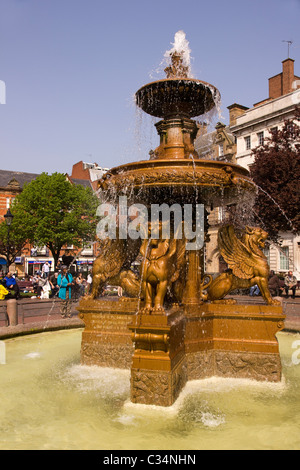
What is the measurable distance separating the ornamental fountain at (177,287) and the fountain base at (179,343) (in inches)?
0.6

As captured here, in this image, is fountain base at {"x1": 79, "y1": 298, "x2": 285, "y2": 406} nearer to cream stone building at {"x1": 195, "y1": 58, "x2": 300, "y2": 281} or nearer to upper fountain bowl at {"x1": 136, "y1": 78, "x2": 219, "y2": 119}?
upper fountain bowl at {"x1": 136, "y1": 78, "x2": 219, "y2": 119}

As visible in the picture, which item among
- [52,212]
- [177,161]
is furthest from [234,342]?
[52,212]

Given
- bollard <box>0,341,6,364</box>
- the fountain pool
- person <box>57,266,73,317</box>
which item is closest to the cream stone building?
person <box>57,266,73,317</box>

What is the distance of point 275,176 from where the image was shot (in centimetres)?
2289

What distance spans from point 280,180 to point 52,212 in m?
26.1

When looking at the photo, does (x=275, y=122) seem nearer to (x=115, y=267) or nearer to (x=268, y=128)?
(x=268, y=128)

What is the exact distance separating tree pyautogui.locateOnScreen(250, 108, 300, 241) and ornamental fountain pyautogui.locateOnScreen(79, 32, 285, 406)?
15.8 m

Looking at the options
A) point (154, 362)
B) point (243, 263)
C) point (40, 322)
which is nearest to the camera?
point (154, 362)

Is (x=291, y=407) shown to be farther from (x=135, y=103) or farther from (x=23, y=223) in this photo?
(x=23, y=223)

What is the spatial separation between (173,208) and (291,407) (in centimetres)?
343

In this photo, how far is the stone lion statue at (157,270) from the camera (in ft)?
17.1

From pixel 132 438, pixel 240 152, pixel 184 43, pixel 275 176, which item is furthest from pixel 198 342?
pixel 240 152

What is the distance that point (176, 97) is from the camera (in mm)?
7008
